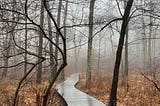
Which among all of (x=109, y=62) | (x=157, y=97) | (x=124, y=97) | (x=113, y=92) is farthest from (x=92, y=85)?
(x=109, y=62)

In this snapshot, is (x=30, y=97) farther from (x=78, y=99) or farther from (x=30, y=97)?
(x=78, y=99)

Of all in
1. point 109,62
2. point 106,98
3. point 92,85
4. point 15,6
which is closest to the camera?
point 15,6

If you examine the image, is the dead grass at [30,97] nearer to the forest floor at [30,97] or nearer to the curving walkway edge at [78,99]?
the forest floor at [30,97]

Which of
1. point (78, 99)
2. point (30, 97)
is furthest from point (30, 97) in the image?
point (78, 99)

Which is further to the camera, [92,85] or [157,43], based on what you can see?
[157,43]

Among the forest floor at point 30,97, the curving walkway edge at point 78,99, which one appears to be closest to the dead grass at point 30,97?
the forest floor at point 30,97

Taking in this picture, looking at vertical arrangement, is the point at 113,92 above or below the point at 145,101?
above

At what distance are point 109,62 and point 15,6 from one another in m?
52.7

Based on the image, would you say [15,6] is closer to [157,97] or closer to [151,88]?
[157,97]

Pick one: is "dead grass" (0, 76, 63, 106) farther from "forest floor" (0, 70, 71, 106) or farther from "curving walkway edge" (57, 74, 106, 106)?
"curving walkway edge" (57, 74, 106, 106)

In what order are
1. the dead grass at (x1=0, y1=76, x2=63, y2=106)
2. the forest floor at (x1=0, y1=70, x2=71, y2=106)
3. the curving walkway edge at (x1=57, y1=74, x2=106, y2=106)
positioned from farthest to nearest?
the curving walkway edge at (x1=57, y1=74, x2=106, y2=106) < the dead grass at (x1=0, y1=76, x2=63, y2=106) < the forest floor at (x1=0, y1=70, x2=71, y2=106)

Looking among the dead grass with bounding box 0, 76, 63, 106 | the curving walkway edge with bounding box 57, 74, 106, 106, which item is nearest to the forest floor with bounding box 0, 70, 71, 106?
the dead grass with bounding box 0, 76, 63, 106

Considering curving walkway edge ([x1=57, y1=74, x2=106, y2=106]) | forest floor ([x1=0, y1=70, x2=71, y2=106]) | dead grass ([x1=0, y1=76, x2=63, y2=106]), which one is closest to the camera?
forest floor ([x1=0, y1=70, x2=71, y2=106])

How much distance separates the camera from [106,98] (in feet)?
43.3
